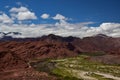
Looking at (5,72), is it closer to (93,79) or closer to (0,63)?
(0,63)

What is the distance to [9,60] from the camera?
128 m

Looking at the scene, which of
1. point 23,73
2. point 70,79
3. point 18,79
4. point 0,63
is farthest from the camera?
point 0,63

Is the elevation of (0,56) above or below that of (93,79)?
above

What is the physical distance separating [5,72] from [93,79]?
1293 inches

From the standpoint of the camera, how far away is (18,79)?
98000 mm

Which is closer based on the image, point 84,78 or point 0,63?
point 84,78

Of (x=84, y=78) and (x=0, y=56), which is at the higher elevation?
(x=0, y=56)

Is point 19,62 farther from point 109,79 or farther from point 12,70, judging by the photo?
point 109,79

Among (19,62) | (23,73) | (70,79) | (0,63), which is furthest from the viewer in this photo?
(19,62)

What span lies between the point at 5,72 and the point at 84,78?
2956 cm

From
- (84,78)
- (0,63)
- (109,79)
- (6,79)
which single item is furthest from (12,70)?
Result: (109,79)

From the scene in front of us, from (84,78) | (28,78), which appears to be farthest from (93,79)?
(28,78)

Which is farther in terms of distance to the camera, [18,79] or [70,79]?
[70,79]

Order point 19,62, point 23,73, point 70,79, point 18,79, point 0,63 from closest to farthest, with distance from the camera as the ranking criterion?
point 18,79 → point 70,79 → point 23,73 → point 0,63 → point 19,62
